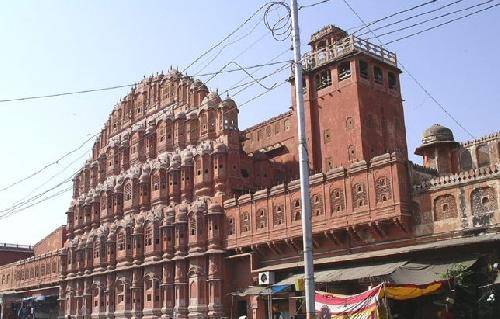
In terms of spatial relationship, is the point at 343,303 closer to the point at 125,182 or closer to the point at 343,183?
the point at 343,183

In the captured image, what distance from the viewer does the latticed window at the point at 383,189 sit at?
30.2m

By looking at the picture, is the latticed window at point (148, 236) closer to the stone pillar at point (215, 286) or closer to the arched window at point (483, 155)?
the stone pillar at point (215, 286)

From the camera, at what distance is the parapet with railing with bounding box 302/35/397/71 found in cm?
4006

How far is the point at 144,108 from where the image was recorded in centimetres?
5159

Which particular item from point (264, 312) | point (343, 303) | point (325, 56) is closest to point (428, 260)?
point (343, 303)

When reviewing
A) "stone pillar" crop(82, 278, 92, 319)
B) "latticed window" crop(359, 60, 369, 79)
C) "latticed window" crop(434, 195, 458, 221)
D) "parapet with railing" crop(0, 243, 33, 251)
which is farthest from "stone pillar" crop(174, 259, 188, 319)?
"parapet with railing" crop(0, 243, 33, 251)

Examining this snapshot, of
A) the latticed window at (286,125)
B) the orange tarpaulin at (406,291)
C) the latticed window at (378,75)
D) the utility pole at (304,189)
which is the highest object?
the latticed window at (378,75)

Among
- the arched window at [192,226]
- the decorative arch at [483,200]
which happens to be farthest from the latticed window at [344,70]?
the decorative arch at [483,200]

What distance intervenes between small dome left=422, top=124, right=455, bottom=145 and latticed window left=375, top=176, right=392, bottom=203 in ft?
27.1

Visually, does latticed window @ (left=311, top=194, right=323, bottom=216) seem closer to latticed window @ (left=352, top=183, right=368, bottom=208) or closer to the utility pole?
latticed window @ (left=352, top=183, right=368, bottom=208)

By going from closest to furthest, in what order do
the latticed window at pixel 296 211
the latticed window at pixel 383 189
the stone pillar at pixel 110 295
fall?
the latticed window at pixel 383 189, the latticed window at pixel 296 211, the stone pillar at pixel 110 295

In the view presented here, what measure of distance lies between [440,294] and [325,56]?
23.1 metres

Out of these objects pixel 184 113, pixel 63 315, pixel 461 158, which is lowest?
A: pixel 63 315

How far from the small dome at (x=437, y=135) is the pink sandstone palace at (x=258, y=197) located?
88mm
